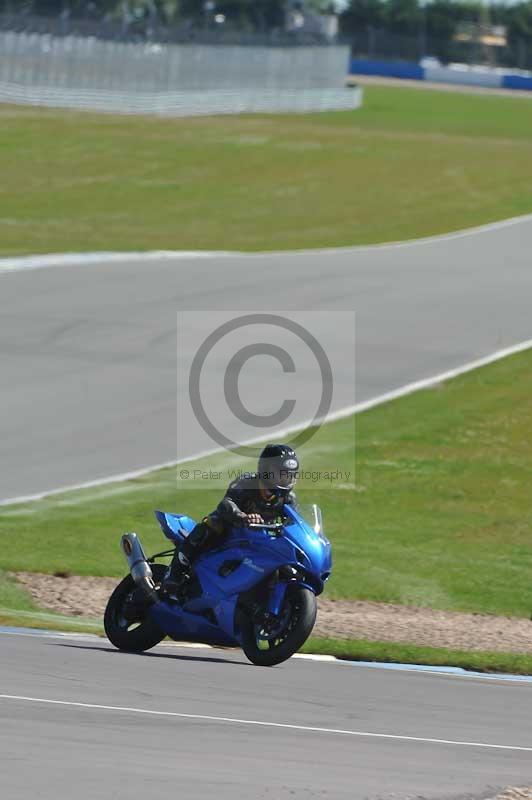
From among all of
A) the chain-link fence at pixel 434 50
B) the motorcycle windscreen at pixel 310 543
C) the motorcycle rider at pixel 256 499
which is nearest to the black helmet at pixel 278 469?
the motorcycle rider at pixel 256 499

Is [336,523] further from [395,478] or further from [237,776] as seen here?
[237,776]

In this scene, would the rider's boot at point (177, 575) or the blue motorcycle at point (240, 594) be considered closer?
the blue motorcycle at point (240, 594)

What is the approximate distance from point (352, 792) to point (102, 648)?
15.8 feet

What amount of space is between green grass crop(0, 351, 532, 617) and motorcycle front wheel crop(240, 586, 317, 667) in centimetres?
462

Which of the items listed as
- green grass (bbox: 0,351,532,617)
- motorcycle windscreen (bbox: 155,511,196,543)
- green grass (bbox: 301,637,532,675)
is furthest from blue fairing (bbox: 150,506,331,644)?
green grass (bbox: 0,351,532,617)

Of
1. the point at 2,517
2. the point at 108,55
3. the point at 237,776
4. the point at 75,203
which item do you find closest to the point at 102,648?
the point at 237,776

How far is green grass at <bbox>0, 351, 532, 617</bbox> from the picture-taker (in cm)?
1653

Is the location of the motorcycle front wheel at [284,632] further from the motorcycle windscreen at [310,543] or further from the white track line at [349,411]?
the white track line at [349,411]

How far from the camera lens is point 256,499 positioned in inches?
453

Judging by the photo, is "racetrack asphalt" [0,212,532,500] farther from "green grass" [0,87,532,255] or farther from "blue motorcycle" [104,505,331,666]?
"blue motorcycle" [104,505,331,666]

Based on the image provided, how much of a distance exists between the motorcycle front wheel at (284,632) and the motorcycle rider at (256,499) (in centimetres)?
68

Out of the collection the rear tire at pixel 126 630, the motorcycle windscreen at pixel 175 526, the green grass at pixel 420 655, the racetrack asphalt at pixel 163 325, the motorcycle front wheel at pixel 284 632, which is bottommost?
the racetrack asphalt at pixel 163 325

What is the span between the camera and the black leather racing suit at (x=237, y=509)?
11.4 meters

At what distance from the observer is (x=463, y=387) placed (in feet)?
88.8
